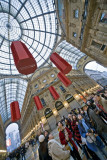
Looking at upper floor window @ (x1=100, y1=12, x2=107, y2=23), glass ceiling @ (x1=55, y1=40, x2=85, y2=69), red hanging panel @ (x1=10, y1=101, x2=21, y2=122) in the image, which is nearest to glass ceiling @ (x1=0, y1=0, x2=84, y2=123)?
glass ceiling @ (x1=55, y1=40, x2=85, y2=69)

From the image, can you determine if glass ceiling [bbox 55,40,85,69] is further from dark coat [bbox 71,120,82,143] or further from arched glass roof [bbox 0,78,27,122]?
dark coat [bbox 71,120,82,143]

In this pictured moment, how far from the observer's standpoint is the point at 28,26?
21391 millimetres

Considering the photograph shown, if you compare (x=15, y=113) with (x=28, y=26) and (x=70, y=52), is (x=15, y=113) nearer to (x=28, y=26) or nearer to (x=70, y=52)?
(x=28, y=26)

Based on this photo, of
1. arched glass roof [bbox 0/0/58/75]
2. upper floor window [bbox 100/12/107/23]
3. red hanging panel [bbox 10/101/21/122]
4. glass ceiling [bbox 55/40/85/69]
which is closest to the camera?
upper floor window [bbox 100/12/107/23]

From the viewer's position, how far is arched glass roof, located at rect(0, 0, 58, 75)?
16703 mm

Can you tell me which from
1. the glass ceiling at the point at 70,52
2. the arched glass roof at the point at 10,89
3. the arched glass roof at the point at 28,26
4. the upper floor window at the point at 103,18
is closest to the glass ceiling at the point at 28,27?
the arched glass roof at the point at 28,26

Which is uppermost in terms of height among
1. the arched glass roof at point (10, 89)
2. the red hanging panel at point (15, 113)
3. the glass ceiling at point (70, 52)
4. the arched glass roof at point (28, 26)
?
the arched glass roof at point (10, 89)

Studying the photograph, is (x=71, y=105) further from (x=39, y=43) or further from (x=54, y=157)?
(x=39, y=43)

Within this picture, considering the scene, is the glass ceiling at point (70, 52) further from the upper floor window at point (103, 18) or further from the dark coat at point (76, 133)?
the dark coat at point (76, 133)

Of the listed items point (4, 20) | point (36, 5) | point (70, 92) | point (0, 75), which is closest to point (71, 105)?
point (70, 92)

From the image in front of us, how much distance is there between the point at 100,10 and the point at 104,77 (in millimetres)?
24305

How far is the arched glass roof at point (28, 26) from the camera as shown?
1670 cm

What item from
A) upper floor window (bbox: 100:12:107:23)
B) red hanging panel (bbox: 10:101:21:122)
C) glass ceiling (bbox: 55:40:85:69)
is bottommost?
upper floor window (bbox: 100:12:107:23)

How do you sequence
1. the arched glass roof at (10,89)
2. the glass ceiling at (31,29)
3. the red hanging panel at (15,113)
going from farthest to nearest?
1. the arched glass roof at (10,89)
2. the glass ceiling at (31,29)
3. the red hanging panel at (15,113)
